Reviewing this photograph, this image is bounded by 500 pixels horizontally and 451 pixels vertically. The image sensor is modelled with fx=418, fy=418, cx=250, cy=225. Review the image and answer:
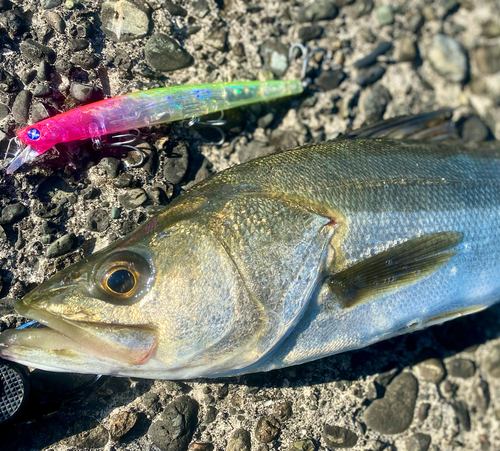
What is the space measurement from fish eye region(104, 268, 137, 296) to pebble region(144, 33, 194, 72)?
150cm

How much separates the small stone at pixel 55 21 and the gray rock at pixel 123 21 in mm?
242

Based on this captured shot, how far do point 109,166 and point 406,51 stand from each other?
7.78 ft

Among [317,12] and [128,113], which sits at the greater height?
[317,12]

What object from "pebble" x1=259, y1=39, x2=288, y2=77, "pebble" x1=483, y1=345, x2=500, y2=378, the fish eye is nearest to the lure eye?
the fish eye

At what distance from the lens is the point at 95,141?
2406 millimetres

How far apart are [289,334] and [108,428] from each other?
48.4 inches

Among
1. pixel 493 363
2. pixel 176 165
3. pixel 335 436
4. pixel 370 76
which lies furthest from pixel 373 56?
pixel 335 436

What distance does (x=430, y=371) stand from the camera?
2.85m

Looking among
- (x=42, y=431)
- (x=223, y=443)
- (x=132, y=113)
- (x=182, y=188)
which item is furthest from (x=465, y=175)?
(x=42, y=431)

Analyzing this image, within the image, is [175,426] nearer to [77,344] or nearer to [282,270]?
[77,344]

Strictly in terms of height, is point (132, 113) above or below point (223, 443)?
above

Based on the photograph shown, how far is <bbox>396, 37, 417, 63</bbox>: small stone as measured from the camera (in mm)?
3213

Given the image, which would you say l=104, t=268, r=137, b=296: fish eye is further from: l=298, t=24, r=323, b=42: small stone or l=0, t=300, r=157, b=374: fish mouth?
l=298, t=24, r=323, b=42: small stone

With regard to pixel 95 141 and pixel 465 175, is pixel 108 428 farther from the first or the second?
pixel 465 175
